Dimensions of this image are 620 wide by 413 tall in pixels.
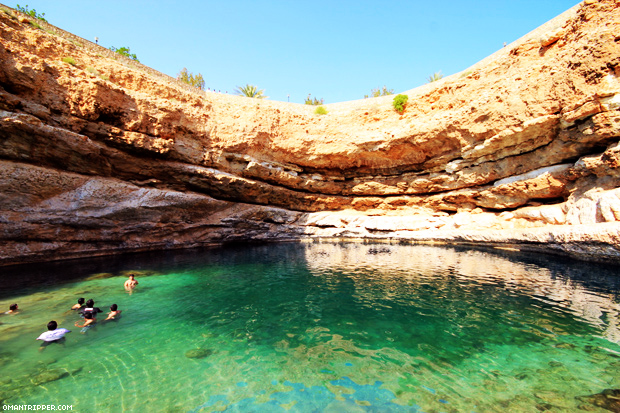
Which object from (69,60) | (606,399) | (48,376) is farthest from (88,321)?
(69,60)

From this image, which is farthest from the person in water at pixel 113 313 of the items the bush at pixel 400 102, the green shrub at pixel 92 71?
the bush at pixel 400 102

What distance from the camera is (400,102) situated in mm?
24609

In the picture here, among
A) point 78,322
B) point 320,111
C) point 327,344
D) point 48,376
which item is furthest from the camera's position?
point 320,111

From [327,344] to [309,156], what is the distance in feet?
67.9

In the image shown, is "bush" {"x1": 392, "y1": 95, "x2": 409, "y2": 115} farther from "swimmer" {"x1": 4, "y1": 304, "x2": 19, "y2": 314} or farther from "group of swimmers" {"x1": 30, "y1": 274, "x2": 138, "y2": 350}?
"swimmer" {"x1": 4, "y1": 304, "x2": 19, "y2": 314}

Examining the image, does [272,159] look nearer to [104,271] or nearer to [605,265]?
[104,271]

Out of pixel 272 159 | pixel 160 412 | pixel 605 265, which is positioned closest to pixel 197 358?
pixel 160 412

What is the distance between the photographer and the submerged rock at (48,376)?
15.5 feet

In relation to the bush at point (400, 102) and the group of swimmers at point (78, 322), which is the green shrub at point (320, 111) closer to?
the bush at point (400, 102)

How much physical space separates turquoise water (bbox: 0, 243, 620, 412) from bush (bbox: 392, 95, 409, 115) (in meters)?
17.6

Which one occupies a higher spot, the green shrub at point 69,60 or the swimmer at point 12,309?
the green shrub at point 69,60

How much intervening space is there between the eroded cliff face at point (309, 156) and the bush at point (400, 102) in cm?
67

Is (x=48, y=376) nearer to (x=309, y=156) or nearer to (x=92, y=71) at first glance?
(x=92, y=71)

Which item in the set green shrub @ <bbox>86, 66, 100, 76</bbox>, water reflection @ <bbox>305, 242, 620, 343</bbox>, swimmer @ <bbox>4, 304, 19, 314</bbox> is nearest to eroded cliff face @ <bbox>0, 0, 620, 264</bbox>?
green shrub @ <bbox>86, 66, 100, 76</bbox>
